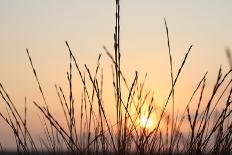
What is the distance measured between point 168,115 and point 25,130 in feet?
2.70

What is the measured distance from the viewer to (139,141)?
2.34 metres

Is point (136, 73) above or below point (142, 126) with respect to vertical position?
above

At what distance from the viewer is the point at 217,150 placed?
226 centimetres

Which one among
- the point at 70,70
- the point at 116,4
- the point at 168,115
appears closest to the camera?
the point at 116,4

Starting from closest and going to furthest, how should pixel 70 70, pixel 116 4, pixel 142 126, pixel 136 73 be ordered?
pixel 116 4 < pixel 136 73 < pixel 70 70 < pixel 142 126

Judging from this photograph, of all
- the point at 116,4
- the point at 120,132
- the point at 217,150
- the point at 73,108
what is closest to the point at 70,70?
the point at 73,108

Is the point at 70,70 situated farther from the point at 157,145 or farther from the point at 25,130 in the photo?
the point at 157,145

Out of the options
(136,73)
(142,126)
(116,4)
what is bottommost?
(142,126)

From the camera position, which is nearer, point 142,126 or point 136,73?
point 136,73

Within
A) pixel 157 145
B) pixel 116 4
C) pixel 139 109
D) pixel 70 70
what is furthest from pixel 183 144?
pixel 116 4

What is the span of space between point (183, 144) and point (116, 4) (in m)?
1.28

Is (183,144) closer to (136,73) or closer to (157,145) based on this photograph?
(157,145)

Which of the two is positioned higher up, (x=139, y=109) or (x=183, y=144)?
(x=139, y=109)

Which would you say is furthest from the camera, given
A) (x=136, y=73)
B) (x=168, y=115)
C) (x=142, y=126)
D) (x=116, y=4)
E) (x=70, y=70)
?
(x=168, y=115)
